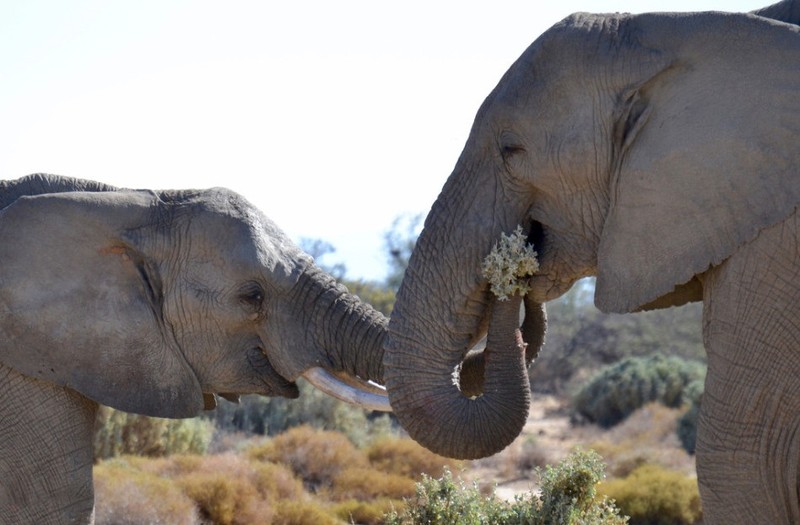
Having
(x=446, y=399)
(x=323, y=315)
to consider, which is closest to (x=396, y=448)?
(x=323, y=315)

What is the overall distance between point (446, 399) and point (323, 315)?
1.39 m

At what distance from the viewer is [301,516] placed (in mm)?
10625

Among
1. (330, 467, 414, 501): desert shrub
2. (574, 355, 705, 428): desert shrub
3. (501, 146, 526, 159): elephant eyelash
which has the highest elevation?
(574, 355, 705, 428): desert shrub

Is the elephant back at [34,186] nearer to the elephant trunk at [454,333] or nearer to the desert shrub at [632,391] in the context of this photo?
the elephant trunk at [454,333]

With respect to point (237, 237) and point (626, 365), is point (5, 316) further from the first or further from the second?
point (626, 365)

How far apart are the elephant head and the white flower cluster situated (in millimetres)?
57

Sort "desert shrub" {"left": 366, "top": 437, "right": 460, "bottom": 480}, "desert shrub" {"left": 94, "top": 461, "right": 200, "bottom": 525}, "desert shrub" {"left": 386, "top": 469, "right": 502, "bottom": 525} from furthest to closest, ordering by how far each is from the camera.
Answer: "desert shrub" {"left": 366, "top": 437, "right": 460, "bottom": 480}
"desert shrub" {"left": 94, "top": 461, "right": 200, "bottom": 525}
"desert shrub" {"left": 386, "top": 469, "right": 502, "bottom": 525}

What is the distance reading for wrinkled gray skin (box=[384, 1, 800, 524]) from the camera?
4.04 m

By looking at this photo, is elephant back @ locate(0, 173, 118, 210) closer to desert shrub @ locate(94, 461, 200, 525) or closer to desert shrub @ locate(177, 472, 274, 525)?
desert shrub @ locate(94, 461, 200, 525)

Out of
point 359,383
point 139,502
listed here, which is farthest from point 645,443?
point 359,383

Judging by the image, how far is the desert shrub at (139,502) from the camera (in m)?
9.82

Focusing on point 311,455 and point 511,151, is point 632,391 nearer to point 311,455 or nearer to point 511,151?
point 311,455

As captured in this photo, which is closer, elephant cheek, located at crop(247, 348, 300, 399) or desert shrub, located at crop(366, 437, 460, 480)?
elephant cheek, located at crop(247, 348, 300, 399)

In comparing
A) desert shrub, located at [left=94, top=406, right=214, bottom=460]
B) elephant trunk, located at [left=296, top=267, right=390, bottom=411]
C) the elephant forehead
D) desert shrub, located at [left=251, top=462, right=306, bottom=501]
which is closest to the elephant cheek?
elephant trunk, located at [left=296, top=267, right=390, bottom=411]
